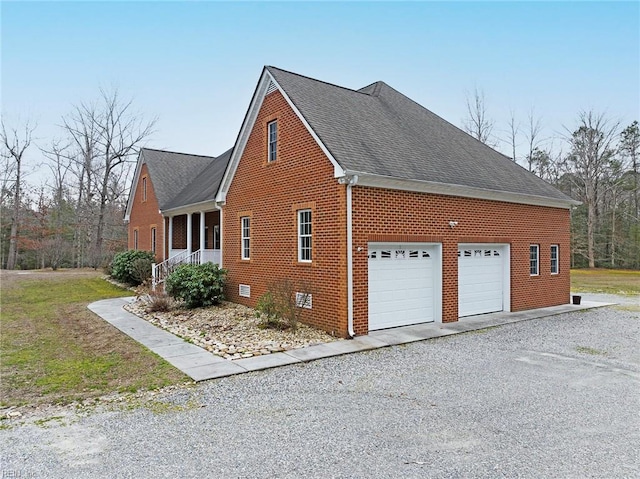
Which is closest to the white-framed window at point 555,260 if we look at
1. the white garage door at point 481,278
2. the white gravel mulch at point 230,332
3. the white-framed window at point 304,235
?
the white garage door at point 481,278

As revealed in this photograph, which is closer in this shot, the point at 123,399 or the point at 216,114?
the point at 123,399

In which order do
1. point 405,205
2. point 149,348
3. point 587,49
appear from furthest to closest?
1. point 587,49
2. point 405,205
3. point 149,348

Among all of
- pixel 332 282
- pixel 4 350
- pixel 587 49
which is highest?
pixel 587 49

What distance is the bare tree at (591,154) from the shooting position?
122 feet

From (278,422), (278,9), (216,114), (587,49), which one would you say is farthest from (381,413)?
(216,114)

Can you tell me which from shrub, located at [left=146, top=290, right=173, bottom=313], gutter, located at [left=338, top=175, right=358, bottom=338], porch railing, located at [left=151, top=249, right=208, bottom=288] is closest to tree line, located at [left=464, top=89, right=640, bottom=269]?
porch railing, located at [left=151, top=249, right=208, bottom=288]

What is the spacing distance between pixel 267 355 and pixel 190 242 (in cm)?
1105

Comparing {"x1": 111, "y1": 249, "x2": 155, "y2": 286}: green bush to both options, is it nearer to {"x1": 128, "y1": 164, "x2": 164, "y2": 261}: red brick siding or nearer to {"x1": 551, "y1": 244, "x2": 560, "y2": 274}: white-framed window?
{"x1": 128, "y1": 164, "x2": 164, "y2": 261}: red brick siding

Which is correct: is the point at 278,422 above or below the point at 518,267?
below

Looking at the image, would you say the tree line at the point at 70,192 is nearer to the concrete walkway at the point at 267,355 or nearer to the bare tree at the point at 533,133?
the concrete walkway at the point at 267,355

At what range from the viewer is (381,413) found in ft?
17.3

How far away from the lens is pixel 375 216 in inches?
383

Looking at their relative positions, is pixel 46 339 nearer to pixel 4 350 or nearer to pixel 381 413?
pixel 4 350

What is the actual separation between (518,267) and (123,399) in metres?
11.6
